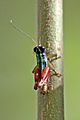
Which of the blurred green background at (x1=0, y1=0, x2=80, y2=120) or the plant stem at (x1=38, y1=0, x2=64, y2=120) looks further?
the blurred green background at (x1=0, y1=0, x2=80, y2=120)

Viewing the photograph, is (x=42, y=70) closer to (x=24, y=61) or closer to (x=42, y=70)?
(x=42, y=70)

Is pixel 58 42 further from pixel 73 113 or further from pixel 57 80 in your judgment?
pixel 73 113

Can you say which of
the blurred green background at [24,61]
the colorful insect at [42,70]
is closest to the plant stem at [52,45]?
the colorful insect at [42,70]

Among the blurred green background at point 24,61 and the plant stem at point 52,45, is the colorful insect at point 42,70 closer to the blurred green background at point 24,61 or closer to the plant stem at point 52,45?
the plant stem at point 52,45

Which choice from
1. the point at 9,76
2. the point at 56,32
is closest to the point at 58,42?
the point at 56,32

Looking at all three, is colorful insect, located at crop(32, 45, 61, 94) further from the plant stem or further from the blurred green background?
the blurred green background

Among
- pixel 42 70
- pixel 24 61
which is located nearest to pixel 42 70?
pixel 42 70

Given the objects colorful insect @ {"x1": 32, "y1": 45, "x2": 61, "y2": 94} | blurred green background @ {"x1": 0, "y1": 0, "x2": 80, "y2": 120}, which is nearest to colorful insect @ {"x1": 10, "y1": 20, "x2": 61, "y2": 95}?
colorful insect @ {"x1": 32, "y1": 45, "x2": 61, "y2": 94}
